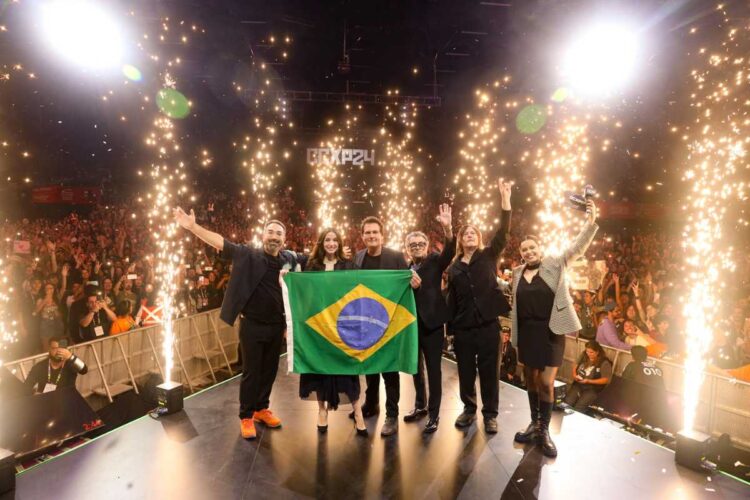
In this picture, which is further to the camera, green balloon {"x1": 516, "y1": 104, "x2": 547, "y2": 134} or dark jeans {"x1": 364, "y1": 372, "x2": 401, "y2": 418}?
green balloon {"x1": 516, "y1": 104, "x2": 547, "y2": 134}

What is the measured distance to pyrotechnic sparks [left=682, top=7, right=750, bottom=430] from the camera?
299 inches

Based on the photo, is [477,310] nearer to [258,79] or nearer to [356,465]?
[356,465]

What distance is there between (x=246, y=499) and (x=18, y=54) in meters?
11.7

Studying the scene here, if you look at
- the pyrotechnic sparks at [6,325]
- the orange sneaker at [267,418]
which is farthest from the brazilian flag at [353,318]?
the pyrotechnic sparks at [6,325]

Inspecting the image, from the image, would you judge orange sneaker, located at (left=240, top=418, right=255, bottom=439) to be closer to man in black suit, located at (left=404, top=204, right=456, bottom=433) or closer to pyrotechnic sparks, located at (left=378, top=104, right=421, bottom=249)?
man in black suit, located at (left=404, top=204, right=456, bottom=433)

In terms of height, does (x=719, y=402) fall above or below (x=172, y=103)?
below

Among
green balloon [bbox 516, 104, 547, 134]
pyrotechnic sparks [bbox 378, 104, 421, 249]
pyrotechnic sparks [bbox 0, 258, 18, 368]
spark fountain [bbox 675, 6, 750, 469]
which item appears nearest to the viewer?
pyrotechnic sparks [bbox 0, 258, 18, 368]

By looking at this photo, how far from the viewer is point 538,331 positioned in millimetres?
3377

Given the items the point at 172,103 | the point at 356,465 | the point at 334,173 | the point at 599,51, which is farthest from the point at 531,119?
the point at 356,465

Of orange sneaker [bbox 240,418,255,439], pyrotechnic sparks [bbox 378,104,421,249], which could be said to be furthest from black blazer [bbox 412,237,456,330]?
pyrotechnic sparks [bbox 378,104,421,249]

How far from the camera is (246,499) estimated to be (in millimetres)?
2729

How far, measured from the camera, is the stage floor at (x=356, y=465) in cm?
281

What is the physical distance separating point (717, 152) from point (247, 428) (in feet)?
49.6

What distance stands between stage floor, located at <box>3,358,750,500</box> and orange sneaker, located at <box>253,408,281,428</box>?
0.27 feet
